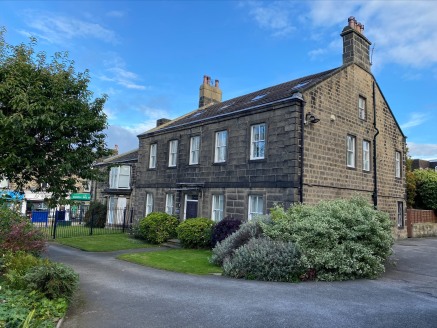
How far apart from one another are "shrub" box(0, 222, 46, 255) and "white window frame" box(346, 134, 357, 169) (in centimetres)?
1464

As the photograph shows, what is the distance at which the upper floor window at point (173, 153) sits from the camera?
74.8ft

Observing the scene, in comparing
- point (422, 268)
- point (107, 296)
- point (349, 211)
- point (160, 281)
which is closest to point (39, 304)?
point (107, 296)

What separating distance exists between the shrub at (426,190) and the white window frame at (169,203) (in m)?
18.9

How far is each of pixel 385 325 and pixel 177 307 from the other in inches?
150

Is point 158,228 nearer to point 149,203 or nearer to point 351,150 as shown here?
point 149,203

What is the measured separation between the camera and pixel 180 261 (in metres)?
13.2

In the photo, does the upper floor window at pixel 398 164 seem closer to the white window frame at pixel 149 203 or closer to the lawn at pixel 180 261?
the lawn at pixel 180 261

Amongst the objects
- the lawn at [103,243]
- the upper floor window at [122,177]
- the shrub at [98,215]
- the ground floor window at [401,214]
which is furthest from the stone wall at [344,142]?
the shrub at [98,215]

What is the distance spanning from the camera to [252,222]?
1328cm

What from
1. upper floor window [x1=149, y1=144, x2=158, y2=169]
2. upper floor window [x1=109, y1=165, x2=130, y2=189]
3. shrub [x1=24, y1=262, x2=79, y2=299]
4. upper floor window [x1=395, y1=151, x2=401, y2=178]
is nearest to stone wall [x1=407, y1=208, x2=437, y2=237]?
upper floor window [x1=395, y1=151, x2=401, y2=178]

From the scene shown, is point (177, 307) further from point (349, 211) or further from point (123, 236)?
point (123, 236)

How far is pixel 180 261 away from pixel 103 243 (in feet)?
24.4

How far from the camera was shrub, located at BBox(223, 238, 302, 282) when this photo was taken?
10125mm

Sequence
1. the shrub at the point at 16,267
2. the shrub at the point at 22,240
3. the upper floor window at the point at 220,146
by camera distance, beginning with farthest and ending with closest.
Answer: the upper floor window at the point at 220,146 < the shrub at the point at 22,240 < the shrub at the point at 16,267
